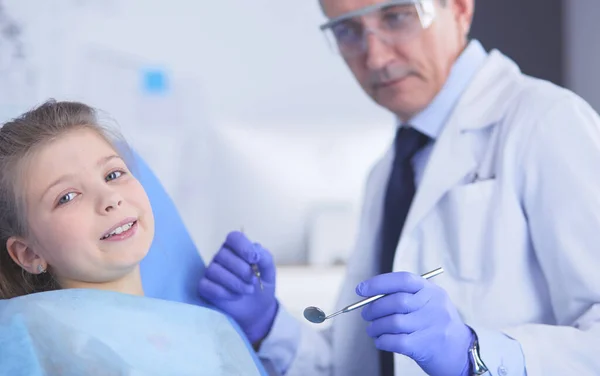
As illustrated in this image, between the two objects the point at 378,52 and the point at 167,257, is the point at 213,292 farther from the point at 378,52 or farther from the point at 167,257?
the point at 378,52

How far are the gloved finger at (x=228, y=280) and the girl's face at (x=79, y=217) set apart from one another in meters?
0.18

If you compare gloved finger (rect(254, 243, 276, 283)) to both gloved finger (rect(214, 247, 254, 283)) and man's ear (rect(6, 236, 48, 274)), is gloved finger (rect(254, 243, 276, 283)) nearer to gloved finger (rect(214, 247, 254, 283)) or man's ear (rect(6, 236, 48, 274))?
gloved finger (rect(214, 247, 254, 283))

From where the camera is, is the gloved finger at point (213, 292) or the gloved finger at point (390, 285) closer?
the gloved finger at point (390, 285)

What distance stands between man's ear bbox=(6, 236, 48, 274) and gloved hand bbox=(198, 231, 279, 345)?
30 cm

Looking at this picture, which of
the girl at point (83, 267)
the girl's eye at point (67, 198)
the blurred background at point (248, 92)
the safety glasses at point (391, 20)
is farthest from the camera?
the blurred background at point (248, 92)

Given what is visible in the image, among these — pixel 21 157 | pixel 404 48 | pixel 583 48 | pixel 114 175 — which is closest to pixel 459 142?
pixel 404 48

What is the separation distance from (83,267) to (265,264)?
0.34m

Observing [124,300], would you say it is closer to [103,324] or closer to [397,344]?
[103,324]

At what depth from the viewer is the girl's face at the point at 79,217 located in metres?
1.03

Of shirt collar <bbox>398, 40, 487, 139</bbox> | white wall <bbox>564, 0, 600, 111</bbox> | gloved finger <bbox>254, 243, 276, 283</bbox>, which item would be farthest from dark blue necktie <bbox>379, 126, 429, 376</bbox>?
Answer: white wall <bbox>564, 0, 600, 111</bbox>

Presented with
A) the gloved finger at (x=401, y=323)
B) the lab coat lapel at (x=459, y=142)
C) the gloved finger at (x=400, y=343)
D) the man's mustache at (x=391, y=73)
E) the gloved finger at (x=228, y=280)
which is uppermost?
the man's mustache at (x=391, y=73)

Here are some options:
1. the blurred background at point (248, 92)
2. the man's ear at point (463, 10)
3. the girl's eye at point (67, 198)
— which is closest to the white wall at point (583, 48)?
the blurred background at point (248, 92)

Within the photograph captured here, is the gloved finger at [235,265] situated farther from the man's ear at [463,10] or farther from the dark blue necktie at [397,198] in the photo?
the man's ear at [463,10]

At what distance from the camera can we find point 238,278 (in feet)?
4.06
